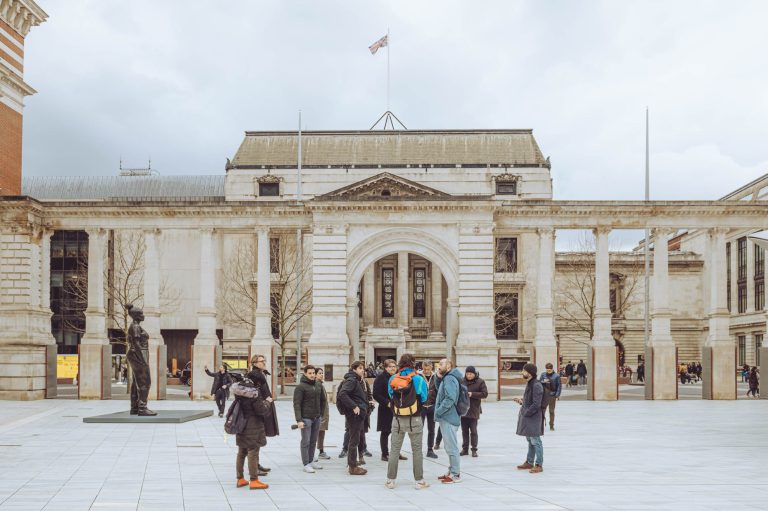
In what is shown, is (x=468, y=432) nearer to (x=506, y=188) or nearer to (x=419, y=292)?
(x=506, y=188)

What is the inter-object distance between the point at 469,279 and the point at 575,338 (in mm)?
36025

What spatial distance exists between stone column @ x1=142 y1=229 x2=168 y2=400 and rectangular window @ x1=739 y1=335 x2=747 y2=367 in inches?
1806

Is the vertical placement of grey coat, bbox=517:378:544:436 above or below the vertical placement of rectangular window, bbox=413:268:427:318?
below

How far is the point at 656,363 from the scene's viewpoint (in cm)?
3506

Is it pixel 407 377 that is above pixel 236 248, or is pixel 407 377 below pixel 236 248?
below

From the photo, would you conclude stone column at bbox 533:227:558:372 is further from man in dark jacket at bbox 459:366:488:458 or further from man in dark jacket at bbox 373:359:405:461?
man in dark jacket at bbox 373:359:405:461

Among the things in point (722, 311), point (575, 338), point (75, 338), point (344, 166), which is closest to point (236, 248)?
point (344, 166)

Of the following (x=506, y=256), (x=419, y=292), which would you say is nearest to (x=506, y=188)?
(x=506, y=256)

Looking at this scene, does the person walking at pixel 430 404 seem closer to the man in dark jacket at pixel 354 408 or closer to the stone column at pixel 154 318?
the man in dark jacket at pixel 354 408

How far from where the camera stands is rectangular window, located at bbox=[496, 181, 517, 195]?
61812 millimetres

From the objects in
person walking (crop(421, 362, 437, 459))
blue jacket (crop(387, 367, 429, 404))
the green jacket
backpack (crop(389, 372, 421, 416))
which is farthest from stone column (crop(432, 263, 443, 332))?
backpack (crop(389, 372, 421, 416))

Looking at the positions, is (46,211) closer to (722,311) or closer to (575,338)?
(722,311)

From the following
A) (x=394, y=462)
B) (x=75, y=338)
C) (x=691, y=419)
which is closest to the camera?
(x=394, y=462)

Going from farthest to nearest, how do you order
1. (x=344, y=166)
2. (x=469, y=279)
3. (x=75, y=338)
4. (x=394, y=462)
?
(x=75, y=338)
(x=344, y=166)
(x=469, y=279)
(x=394, y=462)
